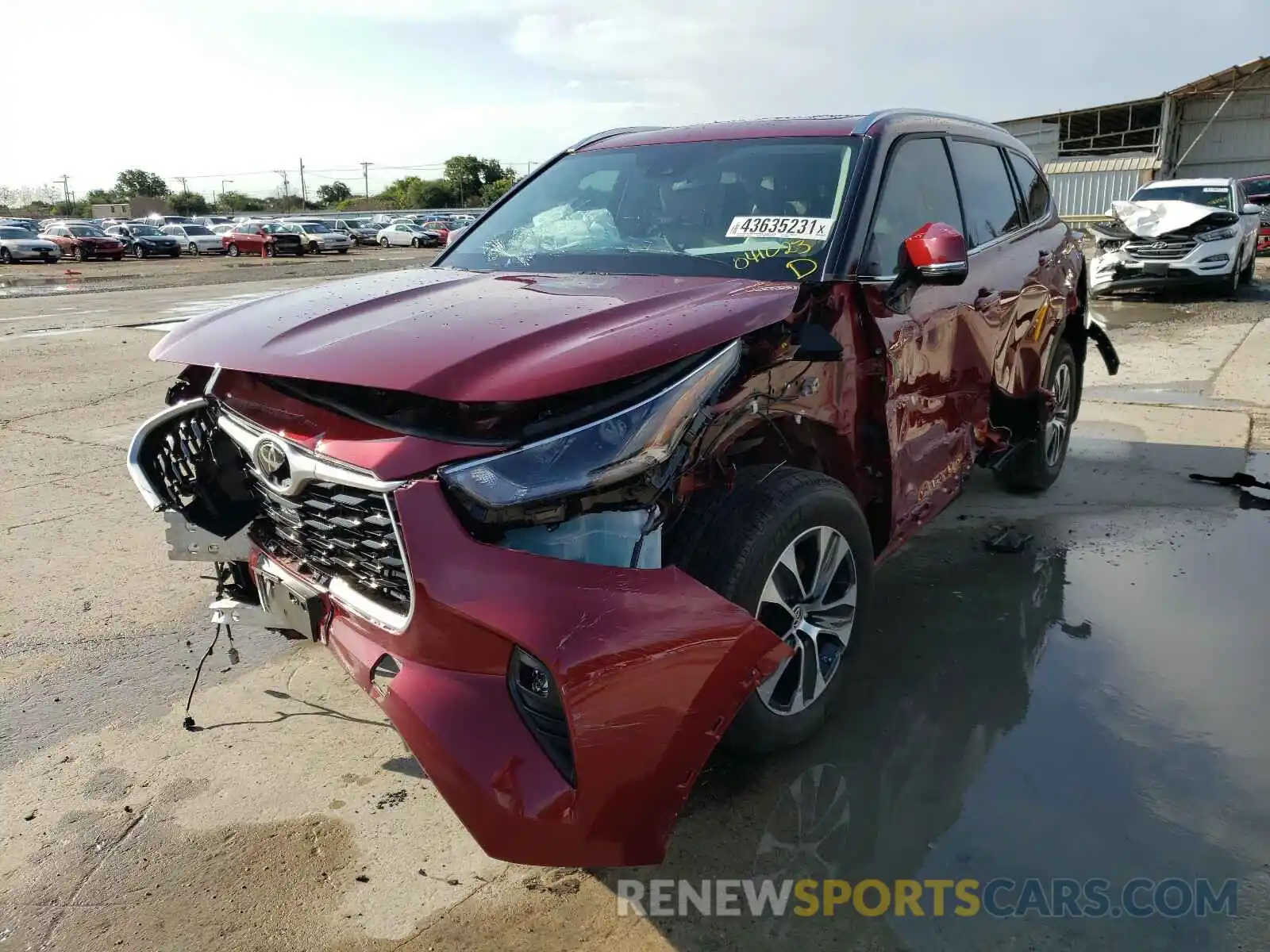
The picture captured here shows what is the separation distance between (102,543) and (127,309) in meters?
12.8

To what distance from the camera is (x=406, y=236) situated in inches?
1671

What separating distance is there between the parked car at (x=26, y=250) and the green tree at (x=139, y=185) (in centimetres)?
6427

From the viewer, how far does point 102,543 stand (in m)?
4.80

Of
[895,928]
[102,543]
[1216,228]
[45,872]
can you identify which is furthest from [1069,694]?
[1216,228]

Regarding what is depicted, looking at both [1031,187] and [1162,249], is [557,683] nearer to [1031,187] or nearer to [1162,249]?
[1031,187]

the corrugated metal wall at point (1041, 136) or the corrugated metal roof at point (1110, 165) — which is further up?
the corrugated metal wall at point (1041, 136)

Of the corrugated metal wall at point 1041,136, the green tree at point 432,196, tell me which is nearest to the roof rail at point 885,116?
the corrugated metal wall at point 1041,136

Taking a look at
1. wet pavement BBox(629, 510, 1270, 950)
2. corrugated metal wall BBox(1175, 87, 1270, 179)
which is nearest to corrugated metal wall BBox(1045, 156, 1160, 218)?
corrugated metal wall BBox(1175, 87, 1270, 179)

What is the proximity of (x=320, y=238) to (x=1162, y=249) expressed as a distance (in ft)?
104

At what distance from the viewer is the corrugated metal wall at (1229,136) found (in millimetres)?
30625

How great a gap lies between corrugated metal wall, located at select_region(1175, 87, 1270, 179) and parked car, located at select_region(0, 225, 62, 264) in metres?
39.5

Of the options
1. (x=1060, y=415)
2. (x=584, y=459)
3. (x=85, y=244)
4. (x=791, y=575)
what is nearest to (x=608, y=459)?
(x=584, y=459)

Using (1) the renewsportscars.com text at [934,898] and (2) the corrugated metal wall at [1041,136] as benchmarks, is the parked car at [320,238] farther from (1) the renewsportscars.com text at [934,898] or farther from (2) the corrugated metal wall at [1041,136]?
(1) the renewsportscars.com text at [934,898]

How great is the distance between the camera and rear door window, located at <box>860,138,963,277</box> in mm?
3180
